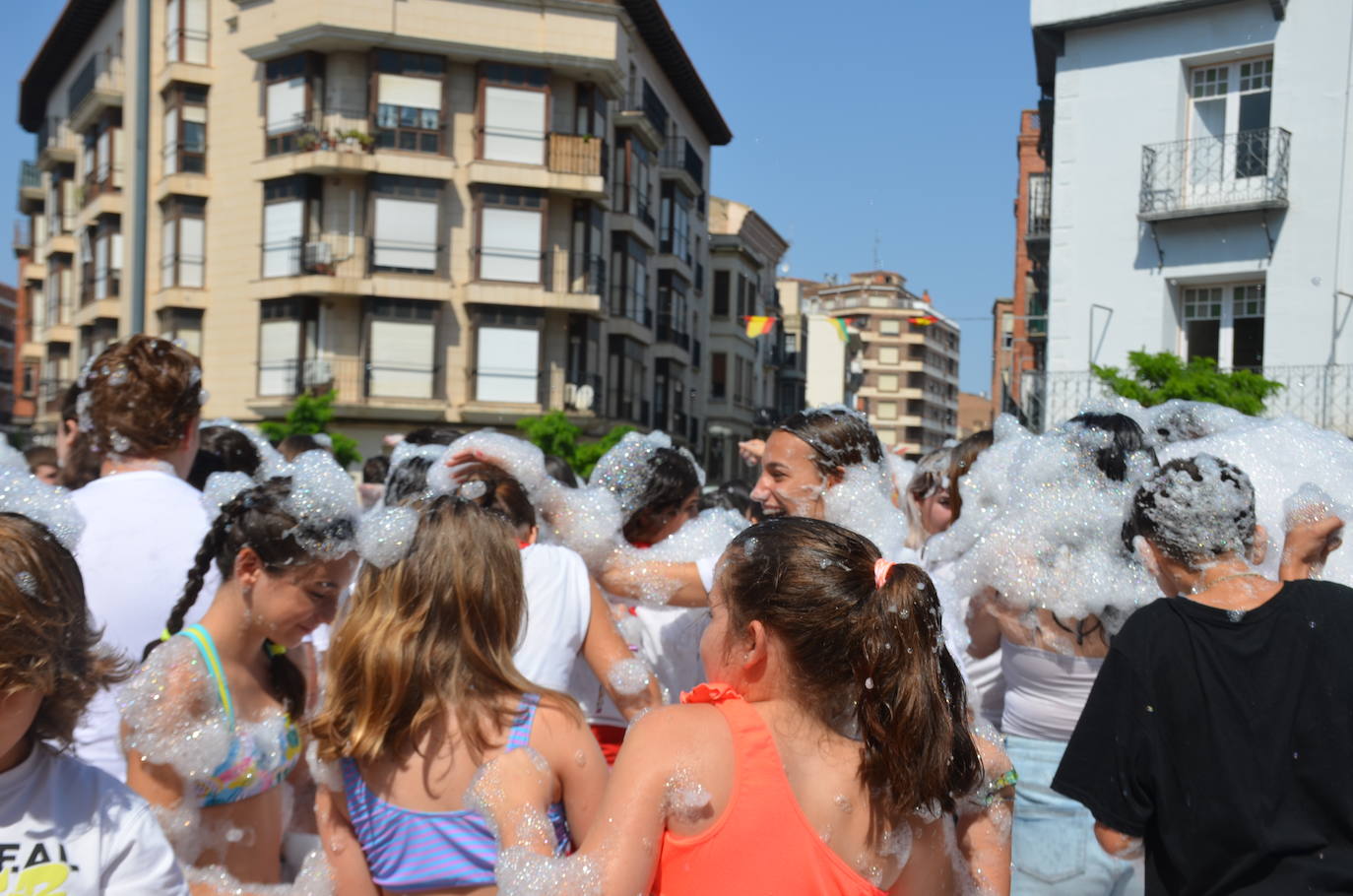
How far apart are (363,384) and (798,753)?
2479 cm

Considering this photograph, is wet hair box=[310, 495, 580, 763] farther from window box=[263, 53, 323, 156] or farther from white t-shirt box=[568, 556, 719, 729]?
window box=[263, 53, 323, 156]

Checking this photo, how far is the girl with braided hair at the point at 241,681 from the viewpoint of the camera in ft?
7.74

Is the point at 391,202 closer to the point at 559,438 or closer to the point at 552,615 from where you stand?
the point at 559,438

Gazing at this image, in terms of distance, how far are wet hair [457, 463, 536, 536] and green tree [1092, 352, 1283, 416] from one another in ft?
25.5

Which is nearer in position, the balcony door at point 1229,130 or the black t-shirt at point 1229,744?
the black t-shirt at point 1229,744

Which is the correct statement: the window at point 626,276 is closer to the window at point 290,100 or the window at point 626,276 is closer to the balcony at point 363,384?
the balcony at point 363,384

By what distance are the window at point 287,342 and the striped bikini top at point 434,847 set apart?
80.5 ft

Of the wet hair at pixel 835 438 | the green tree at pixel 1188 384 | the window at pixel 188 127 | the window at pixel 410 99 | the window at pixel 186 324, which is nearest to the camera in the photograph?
the wet hair at pixel 835 438

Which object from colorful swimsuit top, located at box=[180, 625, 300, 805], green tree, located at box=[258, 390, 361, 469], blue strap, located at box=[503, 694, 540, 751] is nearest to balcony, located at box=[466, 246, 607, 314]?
green tree, located at box=[258, 390, 361, 469]

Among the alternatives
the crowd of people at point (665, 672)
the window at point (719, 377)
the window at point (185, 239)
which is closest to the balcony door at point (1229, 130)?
the crowd of people at point (665, 672)

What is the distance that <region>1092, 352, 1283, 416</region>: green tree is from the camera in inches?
385

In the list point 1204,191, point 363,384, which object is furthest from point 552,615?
point 363,384

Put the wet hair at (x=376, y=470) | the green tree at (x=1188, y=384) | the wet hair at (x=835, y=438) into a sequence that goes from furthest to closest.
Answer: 1. the green tree at (x=1188, y=384)
2. the wet hair at (x=376, y=470)
3. the wet hair at (x=835, y=438)

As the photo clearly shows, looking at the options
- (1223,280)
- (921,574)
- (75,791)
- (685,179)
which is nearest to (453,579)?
(75,791)
